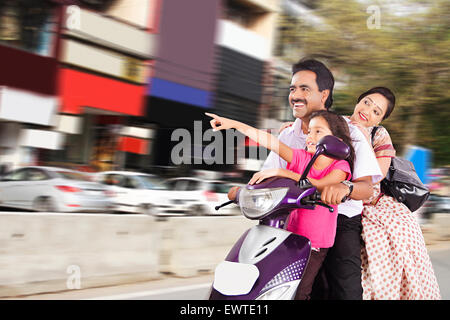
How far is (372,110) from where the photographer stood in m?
2.94

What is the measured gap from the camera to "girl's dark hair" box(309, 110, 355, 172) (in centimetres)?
260

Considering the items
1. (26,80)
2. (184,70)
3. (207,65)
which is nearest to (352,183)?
(26,80)

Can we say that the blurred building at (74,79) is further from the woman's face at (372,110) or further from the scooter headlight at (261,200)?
the scooter headlight at (261,200)

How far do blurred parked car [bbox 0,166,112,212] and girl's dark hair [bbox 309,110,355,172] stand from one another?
424 inches

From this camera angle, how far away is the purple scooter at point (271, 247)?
2338mm

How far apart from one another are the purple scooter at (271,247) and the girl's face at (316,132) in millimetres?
194

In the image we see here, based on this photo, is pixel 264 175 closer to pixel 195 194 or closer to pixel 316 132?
pixel 316 132

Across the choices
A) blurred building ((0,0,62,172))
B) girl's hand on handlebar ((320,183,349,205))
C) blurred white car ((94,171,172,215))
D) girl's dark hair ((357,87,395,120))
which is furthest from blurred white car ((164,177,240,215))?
girl's hand on handlebar ((320,183,349,205))

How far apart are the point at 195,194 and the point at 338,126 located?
13325 millimetres

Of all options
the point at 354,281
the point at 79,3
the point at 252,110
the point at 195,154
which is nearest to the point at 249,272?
the point at 354,281

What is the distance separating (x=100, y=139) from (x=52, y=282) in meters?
16.0

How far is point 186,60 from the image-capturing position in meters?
21.8

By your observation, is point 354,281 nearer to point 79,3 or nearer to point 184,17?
point 79,3

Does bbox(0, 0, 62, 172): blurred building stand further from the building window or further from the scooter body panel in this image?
the scooter body panel
